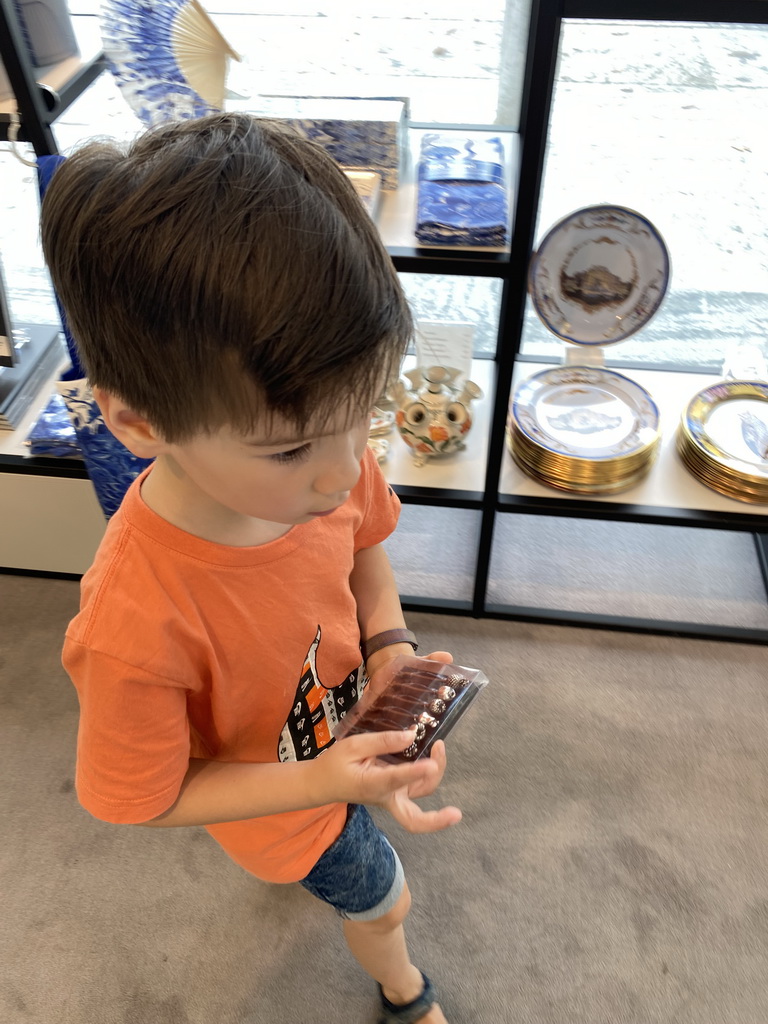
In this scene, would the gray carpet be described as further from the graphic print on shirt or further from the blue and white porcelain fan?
the blue and white porcelain fan

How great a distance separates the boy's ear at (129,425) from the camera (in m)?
0.65

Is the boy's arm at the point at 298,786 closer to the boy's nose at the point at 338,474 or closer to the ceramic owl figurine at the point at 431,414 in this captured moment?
the boy's nose at the point at 338,474

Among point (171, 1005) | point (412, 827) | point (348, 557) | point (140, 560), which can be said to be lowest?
point (171, 1005)

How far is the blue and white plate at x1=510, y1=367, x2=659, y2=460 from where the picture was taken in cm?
154

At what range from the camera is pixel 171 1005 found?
4.31 ft

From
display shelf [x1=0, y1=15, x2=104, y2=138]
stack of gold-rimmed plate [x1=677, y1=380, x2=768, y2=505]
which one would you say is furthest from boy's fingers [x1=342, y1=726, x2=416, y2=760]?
display shelf [x1=0, y1=15, x2=104, y2=138]

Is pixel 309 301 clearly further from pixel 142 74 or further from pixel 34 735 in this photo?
pixel 34 735

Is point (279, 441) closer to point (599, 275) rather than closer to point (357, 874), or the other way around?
→ point (357, 874)

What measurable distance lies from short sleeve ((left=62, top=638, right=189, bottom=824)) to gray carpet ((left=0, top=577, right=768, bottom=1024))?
2.38 ft

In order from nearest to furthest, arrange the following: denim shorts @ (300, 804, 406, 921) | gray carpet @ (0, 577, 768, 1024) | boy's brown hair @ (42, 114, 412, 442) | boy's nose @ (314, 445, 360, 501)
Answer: boy's brown hair @ (42, 114, 412, 442) < boy's nose @ (314, 445, 360, 501) < denim shorts @ (300, 804, 406, 921) < gray carpet @ (0, 577, 768, 1024)

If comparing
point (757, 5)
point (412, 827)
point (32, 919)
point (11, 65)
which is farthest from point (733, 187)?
point (32, 919)

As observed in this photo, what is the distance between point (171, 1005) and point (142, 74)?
4.62 feet

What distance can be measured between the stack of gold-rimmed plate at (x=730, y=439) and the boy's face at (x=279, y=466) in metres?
1.03

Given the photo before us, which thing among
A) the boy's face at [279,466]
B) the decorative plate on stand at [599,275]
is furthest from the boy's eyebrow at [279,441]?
the decorative plate on stand at [599,275]
